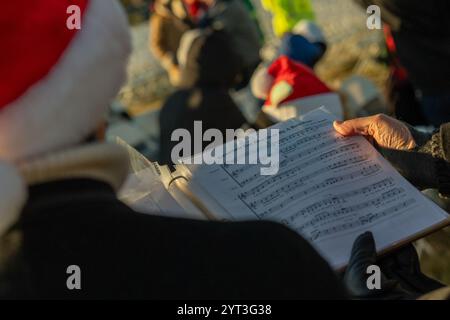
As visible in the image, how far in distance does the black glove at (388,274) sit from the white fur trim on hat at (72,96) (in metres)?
0.54

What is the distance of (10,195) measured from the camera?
2.62 feet

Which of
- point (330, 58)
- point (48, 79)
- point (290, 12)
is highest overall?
point (330, 58)

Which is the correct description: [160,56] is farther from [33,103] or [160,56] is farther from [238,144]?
[33,103]

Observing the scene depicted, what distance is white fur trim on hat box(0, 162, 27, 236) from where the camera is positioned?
0.80 m

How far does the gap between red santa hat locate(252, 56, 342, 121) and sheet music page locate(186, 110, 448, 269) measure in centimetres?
88

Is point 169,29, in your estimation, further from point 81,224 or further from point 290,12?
point 81,224

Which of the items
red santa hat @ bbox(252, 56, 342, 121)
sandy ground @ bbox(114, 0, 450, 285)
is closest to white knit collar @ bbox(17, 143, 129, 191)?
red santa hat @ bbox(252, 56, 342, 121)

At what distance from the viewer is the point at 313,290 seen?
875 mm

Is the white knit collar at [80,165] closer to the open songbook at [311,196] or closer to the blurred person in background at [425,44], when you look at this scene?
the open songbook at [311,196]

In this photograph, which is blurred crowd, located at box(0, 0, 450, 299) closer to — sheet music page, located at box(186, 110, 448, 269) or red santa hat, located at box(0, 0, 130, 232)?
red santa hat, located at box(0, 0, 130, 232)

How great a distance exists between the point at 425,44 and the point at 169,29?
72.5 inches

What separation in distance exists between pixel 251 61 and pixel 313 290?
280 centimetres

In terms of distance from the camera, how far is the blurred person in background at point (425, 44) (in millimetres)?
2389

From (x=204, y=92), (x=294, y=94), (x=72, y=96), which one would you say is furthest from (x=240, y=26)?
(x=72, y=96)
